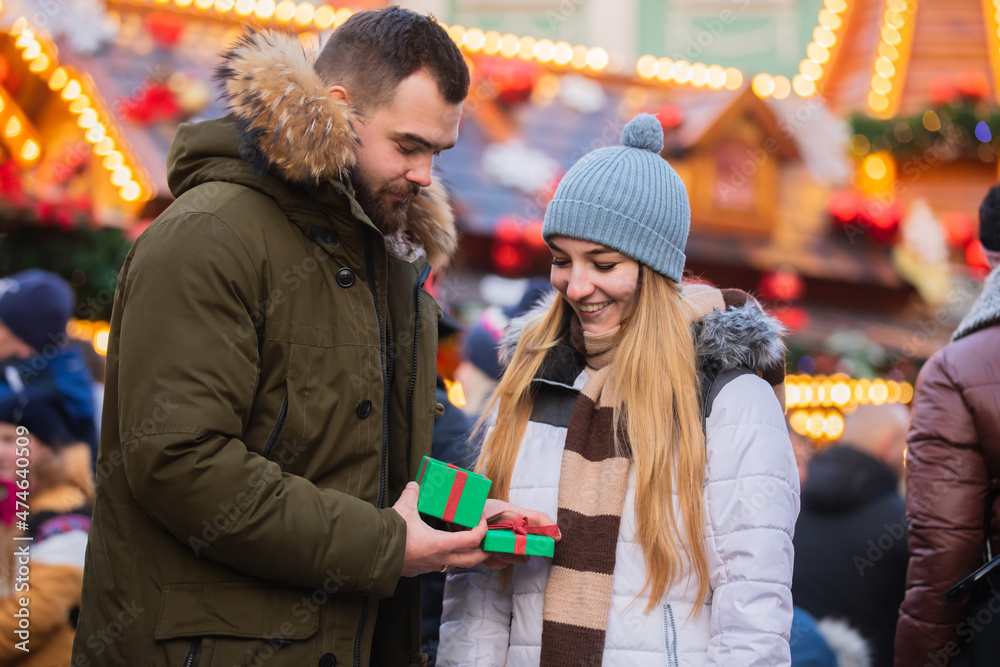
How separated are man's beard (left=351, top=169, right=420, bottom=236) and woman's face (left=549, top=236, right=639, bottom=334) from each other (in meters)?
0.44

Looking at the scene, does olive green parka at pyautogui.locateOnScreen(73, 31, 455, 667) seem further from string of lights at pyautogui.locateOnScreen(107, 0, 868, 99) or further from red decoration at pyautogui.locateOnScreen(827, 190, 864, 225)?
red decoration at pyautogui.locateOnScreen(827, 190, 864, 225)

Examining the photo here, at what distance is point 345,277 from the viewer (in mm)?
1959

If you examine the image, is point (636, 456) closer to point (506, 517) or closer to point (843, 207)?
point (506, 517)

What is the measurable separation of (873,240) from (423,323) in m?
8.20

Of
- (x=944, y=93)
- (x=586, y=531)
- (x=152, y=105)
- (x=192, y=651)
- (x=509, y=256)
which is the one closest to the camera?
(x=192, y=651)

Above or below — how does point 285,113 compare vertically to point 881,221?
below

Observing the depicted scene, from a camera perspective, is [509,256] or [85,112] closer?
[85,112]

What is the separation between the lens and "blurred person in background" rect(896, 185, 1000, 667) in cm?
269

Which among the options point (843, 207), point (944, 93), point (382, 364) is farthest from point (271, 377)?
point (944, 93)

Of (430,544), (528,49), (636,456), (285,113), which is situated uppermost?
(528,49)

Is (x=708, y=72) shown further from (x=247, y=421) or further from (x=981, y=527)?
(x=247, y=421)

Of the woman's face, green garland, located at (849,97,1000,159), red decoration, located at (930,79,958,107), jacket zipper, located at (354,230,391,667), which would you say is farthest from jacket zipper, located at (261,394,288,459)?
red decoration, located at (930,79,958,107)

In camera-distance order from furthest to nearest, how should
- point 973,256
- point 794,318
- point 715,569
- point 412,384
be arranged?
point 973,256
point 794,318
point 412,384
point 715,569

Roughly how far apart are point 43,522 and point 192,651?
1.65 m
